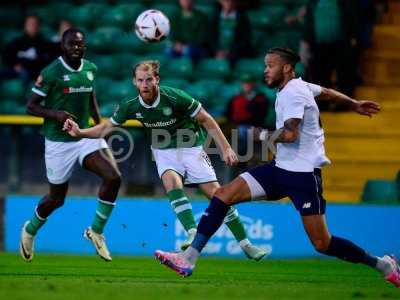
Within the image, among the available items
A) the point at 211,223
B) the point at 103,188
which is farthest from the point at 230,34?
the point at 211,223

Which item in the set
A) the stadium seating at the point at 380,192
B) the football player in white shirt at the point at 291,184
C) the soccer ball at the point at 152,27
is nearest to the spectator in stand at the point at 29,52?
the soccer ball at the point at 152,27

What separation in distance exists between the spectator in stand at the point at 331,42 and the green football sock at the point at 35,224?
5090mm

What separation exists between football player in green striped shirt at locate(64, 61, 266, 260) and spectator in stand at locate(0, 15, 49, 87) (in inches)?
193

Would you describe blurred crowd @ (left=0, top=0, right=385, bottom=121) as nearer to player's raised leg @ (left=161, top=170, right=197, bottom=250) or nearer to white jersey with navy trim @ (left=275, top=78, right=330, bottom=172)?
player's raised leg @ (left=161, top=170, right=197, bottom=250)

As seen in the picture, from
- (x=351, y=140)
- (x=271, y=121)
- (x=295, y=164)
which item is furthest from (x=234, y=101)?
(x=295, y=164)

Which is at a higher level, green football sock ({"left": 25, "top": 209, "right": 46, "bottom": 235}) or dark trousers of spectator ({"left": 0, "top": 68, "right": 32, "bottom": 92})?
dark trousers of spectator ({"left": 0, "top": 68, "right": 32, "bottom": 92})

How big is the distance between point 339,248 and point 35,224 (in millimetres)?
3729

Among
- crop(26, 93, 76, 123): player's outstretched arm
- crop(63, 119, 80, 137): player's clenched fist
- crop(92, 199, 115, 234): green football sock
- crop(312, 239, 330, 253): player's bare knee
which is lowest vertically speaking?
crop(92, 199, 115, 234): green football sock

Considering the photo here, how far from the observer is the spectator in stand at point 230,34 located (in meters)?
16.2

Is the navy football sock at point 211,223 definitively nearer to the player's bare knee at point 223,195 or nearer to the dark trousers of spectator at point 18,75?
the player's bare knee at point 223,195

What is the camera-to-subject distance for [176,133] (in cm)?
1111

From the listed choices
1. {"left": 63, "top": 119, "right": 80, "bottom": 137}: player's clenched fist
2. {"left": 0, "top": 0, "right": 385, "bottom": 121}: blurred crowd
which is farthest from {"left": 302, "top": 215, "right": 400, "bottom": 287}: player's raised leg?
{"left": 0, "top": 0, "right": 385, "bottom": 121}: blurred crowd

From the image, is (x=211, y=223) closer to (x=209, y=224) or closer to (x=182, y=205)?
(x=209, y=224)

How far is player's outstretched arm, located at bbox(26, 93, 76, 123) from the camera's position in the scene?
11.2m
